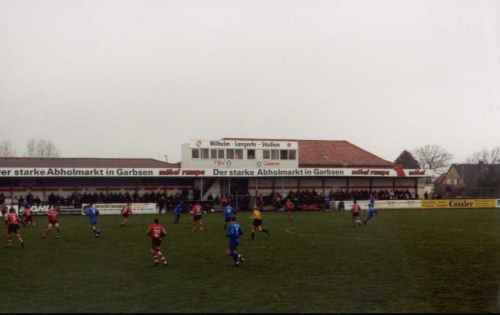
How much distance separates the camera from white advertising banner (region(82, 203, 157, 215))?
52250mm

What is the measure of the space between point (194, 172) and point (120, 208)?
29.3 ft

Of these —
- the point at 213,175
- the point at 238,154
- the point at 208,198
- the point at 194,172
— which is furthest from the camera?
the point at 238,154

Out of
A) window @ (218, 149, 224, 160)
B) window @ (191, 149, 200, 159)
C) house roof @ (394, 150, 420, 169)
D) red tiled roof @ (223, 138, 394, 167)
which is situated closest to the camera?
window @ (191, 149, 200, 159)

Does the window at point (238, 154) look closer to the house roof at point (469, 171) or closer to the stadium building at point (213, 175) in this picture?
the stadium building at point (213, 175)

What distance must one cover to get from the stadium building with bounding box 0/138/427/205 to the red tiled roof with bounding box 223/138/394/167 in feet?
28.7

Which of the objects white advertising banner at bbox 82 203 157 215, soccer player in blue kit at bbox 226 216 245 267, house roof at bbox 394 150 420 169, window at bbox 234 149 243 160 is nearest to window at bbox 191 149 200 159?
window at bbox 234 149 243 160

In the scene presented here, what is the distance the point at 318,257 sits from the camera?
2055 cm

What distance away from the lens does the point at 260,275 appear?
16.6 m

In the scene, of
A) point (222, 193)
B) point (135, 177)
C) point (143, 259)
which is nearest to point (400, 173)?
point (222, 193)

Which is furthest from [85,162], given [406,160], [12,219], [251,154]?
[406,160]

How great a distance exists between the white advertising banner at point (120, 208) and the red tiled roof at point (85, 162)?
1373 cm

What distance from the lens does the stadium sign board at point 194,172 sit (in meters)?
54.0

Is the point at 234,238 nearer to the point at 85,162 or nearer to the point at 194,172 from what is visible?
the point at 194,172

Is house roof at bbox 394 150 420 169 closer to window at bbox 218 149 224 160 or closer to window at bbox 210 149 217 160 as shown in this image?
window at bbox 218 149 224 160
